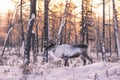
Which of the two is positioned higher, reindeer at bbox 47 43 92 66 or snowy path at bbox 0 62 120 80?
reindeer at bbox 47 43 92 66

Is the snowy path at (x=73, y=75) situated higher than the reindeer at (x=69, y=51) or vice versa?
the reindeer at (x=69, y=51)

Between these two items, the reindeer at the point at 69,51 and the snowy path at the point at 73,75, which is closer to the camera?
the snowy path at the point at 73,75

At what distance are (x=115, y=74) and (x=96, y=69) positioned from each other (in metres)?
1.71

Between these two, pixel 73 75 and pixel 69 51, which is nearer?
pixel 73 75

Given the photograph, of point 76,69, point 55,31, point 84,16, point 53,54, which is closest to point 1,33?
point 55,31

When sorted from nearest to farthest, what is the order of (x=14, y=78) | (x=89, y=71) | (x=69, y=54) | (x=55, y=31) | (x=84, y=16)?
(x=14, y=78) → (x=89, y=71) → (x=69, y=54) → (x=84, y=16) → (x=55, y=31)

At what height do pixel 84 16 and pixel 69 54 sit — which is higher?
pixel 84 16

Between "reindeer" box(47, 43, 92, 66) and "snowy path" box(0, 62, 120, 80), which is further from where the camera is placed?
"reindeer" box(47, 43, 92, 66)

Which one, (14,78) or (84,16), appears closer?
(14,78)

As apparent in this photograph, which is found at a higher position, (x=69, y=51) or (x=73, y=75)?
(x=69, y=51)

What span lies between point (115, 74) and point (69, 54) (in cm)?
773

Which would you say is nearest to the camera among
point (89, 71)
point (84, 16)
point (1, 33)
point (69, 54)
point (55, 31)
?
point (89, 71)

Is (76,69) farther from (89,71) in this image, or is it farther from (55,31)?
(55,31)

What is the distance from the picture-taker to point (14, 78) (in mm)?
10242
